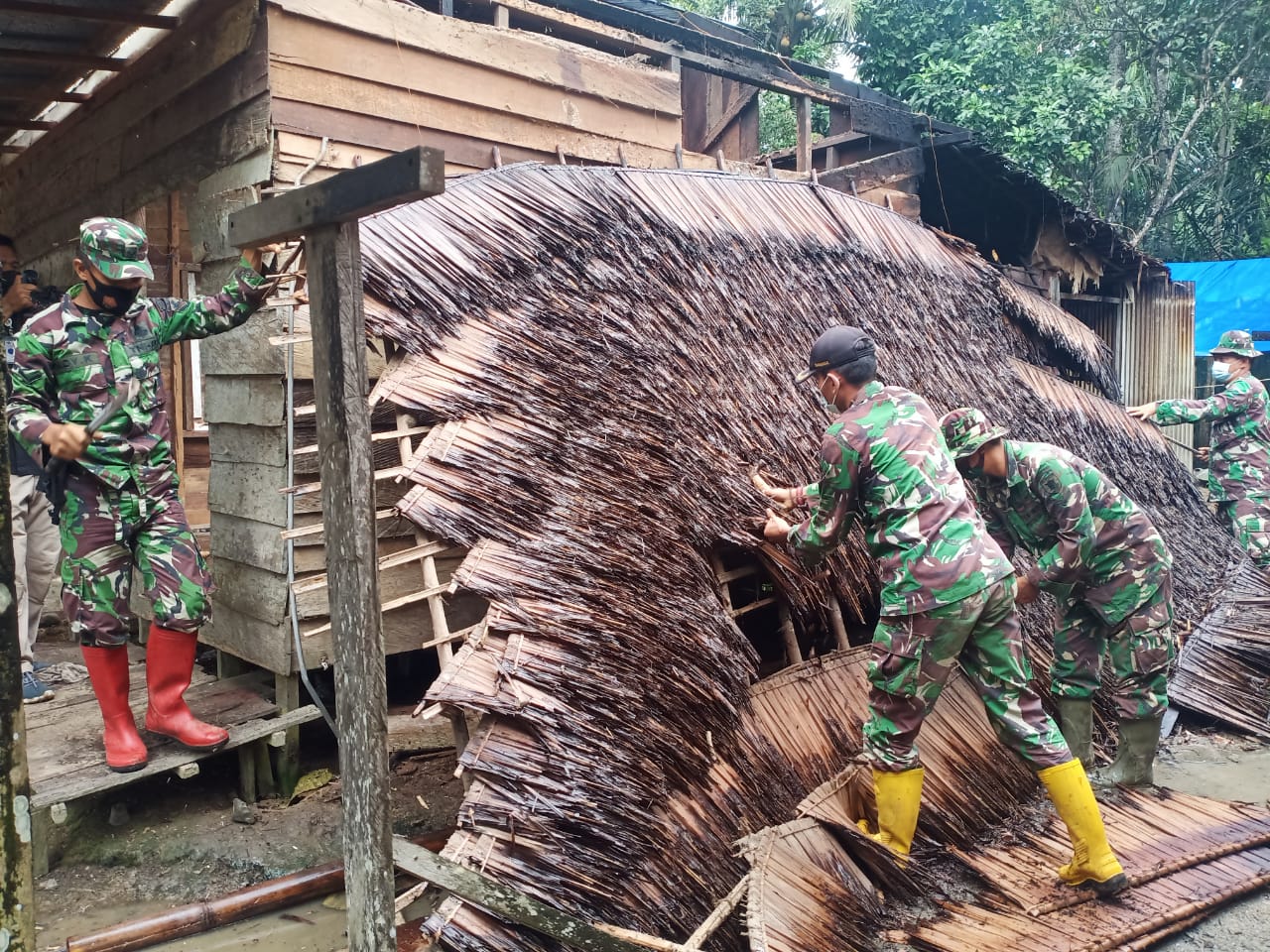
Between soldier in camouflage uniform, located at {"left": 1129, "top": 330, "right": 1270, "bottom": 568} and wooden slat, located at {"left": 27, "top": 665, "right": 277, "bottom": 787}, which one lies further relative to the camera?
soldier in camouflage uniform, located at {"left": 1129, "top": 330, "right": 1270, "bottom": 568}

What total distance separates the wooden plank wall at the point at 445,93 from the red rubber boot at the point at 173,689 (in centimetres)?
209

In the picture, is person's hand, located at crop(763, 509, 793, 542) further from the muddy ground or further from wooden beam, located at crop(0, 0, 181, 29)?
wooden beam, located at crop(0, 0, 181, 29)

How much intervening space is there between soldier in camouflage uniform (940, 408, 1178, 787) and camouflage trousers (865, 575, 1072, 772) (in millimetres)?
669

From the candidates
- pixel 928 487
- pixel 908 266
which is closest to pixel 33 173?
pixel 908 266

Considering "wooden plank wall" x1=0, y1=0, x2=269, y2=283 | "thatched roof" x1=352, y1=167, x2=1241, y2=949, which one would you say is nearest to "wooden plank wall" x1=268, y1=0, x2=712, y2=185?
"wooden plank wall" x1=0, y1=0, x2=269, y2=283

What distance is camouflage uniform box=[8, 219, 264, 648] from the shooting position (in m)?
3.55

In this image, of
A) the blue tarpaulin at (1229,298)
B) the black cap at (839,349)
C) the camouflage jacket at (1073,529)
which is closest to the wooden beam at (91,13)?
the black cap at (839,349)

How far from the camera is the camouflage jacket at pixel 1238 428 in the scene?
7.00 metres

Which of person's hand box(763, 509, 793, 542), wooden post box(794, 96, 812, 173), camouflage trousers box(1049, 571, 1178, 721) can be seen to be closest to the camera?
person's hand box(763, 509, 793, 542)

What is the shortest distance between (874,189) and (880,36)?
543 centimetres

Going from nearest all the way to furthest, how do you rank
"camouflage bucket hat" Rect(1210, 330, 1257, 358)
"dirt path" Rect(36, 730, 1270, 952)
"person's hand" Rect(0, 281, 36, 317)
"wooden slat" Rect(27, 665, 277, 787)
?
"dirt path" Rect(36, 730, 1270, 952) → "wooden slat" Rect(27, 665, 277, 787) → "person's hand" Rect(0, 281, 36, 317) → "camouflage bucket hat" Rect(1210, 330, 1257, 358)

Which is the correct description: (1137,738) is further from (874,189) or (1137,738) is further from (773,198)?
(874,189)

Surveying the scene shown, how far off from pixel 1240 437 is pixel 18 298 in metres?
7.96

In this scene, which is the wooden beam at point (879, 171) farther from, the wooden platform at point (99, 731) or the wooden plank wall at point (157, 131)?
the wooden platform at point (99, 731)
